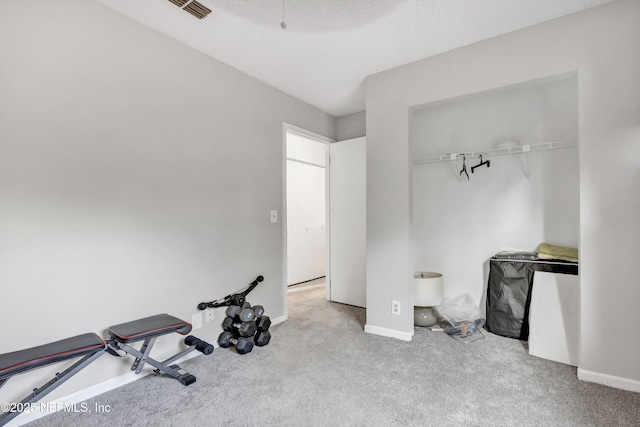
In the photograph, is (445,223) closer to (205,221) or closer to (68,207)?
(205,221)

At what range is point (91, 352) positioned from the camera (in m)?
1.75

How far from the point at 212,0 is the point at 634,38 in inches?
106

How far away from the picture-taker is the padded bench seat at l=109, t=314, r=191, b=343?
1911mm

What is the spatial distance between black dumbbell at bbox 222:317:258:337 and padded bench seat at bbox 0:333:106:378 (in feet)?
3.52

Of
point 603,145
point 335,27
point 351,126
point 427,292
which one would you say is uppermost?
point 335,27

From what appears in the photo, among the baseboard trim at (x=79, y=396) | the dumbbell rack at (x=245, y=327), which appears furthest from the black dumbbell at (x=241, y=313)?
the baseboard trim at (x=79, y=396)

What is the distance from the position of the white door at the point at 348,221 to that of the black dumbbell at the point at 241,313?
63.2 inches

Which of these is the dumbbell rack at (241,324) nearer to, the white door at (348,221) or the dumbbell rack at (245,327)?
the dumbbell rack at (245,327)

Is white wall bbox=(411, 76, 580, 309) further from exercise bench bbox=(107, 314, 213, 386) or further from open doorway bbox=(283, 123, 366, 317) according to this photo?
exercise bench bbox=(107, 314, 213, 386)

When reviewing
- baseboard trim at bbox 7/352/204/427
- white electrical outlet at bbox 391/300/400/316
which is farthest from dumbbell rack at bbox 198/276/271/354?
white electrical outlet at bbox 391/300/400/316

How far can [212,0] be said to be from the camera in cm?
203

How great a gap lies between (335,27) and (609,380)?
3048mm

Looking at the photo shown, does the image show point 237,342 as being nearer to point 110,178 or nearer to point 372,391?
point 372,391

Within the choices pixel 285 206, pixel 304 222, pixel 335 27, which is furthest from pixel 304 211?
pixel 335 27
